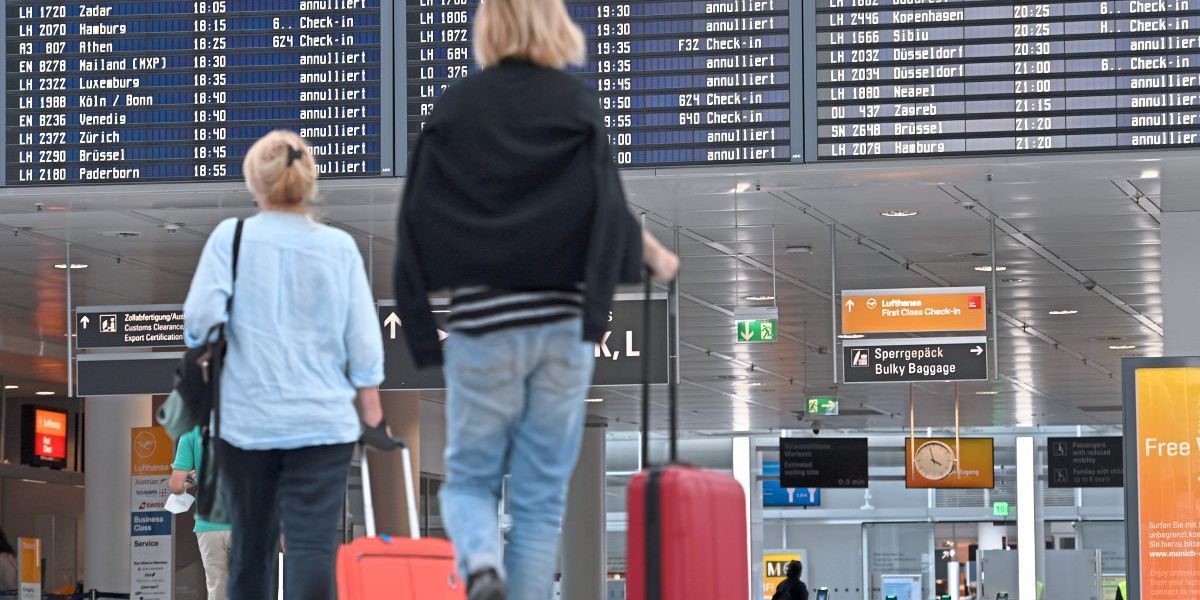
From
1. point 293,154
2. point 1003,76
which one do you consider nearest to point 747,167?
point 1003,76

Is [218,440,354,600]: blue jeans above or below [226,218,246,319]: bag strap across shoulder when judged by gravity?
below

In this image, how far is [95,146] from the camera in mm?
10570

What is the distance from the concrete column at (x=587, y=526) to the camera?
91.2ft

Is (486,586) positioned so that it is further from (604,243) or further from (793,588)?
(793,588)

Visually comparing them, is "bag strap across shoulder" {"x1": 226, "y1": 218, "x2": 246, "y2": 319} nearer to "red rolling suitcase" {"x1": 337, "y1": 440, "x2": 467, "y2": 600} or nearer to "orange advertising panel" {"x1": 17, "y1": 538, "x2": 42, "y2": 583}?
"red rolling suitcase" {"x1": 337, "y1": 440, "x2": 467, "y2": 600}

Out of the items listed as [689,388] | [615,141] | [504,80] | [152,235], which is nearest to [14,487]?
[689,388]

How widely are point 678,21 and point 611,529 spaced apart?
92.7 ft

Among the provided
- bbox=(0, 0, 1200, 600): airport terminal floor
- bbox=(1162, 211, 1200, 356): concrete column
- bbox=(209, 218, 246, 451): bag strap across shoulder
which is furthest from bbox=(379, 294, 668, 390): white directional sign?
bbox=(209, 218, 246, 451): bag strap across shoulder

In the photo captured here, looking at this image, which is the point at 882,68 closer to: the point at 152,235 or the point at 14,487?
the point at 152,235

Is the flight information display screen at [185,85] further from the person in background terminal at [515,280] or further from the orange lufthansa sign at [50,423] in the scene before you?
the orange lufthansa sign at [50,423]

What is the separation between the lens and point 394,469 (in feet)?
73.0

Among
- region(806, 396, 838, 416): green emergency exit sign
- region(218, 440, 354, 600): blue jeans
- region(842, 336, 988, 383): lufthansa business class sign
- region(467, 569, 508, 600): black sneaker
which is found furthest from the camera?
region(806, 396, 838, 416): green emergency exit sign

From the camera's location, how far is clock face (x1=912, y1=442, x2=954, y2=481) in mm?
24422

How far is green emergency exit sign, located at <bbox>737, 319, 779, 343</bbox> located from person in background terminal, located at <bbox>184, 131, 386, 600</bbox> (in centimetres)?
838
